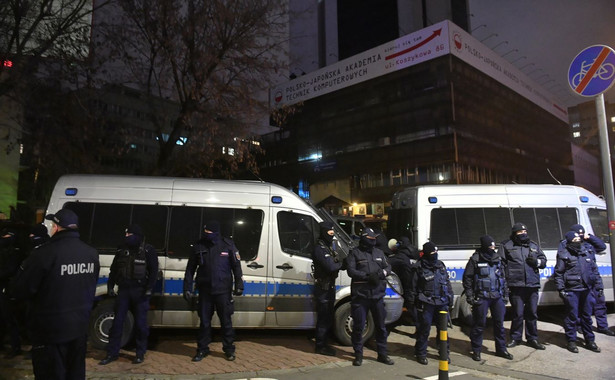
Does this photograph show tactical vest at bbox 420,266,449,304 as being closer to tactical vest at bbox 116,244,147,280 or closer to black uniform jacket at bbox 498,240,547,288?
black uniform jacket at bbox 498,240,547,288

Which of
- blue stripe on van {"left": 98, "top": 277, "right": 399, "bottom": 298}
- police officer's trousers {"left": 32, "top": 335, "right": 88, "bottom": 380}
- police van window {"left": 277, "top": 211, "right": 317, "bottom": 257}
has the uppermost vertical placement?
police van window {"left": 277, "top": 211, "right": 317, "bottom": 257}

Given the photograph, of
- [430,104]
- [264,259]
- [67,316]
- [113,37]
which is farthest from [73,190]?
[430,104]

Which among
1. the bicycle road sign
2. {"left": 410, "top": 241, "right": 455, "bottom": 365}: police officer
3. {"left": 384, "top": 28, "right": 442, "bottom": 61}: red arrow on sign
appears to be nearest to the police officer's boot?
{"left": 410, "top": 241, "right": 455, "bottom": 365}: police officer

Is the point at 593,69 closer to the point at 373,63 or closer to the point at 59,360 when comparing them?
the point at 59,360

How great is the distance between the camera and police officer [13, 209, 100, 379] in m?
3.11

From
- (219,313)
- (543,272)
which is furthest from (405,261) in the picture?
(219,313)

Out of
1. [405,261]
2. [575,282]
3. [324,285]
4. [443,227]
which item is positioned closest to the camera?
[324,285]

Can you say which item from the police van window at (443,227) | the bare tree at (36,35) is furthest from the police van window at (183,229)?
the bare tree at (36,35)

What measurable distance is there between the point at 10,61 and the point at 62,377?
9.03 metres

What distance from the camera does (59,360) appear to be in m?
3.20

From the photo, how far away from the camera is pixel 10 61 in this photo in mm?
9203

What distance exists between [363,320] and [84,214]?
456 cm

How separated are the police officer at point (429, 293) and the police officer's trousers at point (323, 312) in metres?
1.27

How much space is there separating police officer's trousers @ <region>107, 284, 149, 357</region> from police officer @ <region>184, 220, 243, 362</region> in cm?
65
